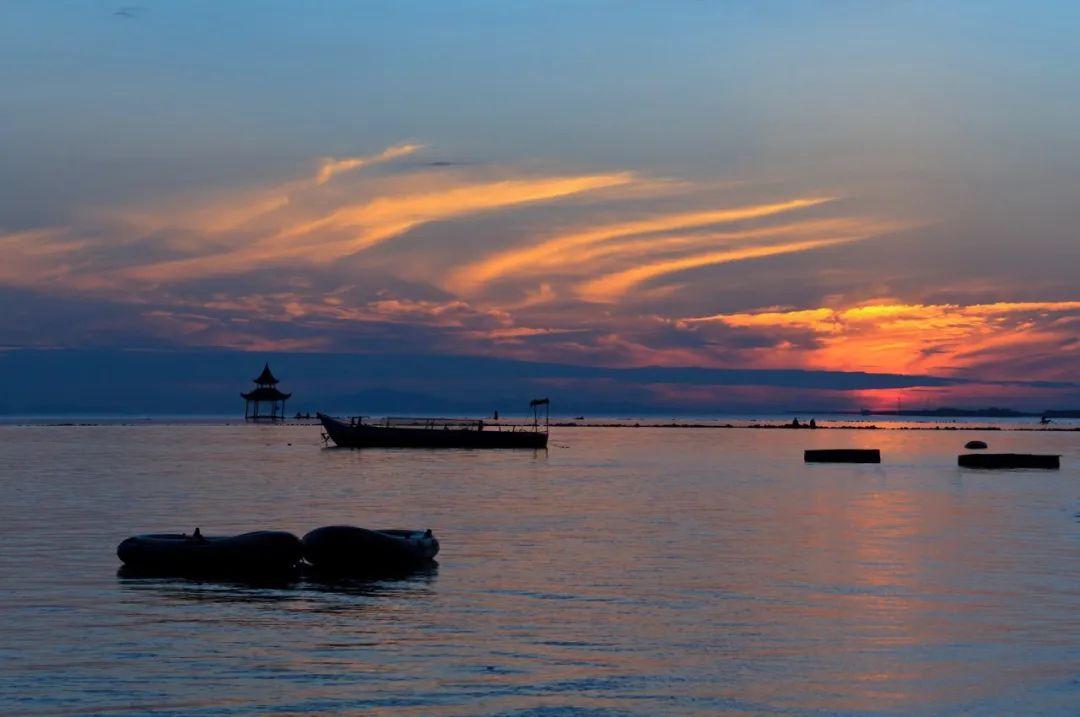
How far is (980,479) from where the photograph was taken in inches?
3844

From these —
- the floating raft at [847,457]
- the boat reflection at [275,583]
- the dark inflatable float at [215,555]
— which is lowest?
the boat reflection at [275,583]

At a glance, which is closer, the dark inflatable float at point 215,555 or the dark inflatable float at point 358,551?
the dark inflatable float at point 215,555

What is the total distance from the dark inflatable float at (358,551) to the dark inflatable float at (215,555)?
30.5 inches

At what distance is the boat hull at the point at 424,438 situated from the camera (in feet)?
504

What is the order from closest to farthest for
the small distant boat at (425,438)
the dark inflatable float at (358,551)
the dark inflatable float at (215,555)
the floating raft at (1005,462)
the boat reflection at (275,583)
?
the boat reflection at (275,583)
the dark inflatable float at (215,555)
the dark inflatable float at (358,551)
the floating raft at (1005,462)
the small distant boat at (425,438)

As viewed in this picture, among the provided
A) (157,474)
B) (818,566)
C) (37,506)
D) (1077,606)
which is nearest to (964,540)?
(818,566)

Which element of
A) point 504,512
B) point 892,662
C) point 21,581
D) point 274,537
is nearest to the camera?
point 892,662

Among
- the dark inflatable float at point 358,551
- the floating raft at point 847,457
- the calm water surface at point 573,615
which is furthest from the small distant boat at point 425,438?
the dark inflatable float at point 358,551

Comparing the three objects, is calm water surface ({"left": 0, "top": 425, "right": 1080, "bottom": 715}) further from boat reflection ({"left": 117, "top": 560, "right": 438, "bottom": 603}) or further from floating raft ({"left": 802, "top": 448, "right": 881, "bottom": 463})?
floating raft ({"left": 802, "top": 448, "right": 881, "bottom": 463})

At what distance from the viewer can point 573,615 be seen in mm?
31312

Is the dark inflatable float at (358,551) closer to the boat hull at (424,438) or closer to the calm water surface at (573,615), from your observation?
the calm water surface at (573,615)

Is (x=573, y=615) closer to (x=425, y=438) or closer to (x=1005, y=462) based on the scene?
(x=1005, y=462)

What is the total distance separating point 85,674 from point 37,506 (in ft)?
138

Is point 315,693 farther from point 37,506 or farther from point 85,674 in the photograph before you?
point 37,506
